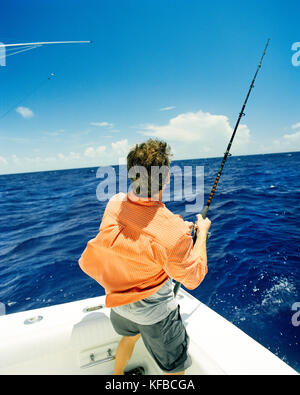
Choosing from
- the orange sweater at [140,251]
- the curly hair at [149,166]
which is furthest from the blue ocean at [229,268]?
the curly hair at [149,166]

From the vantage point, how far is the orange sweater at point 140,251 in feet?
3.26

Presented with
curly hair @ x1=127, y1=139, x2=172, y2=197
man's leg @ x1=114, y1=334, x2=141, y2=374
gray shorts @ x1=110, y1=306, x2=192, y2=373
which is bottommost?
man's leg @ x1=114, y1=334, x2=141, y2=374

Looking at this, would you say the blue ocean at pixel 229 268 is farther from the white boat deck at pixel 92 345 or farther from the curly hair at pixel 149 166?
the curly hair at pixel 149 166

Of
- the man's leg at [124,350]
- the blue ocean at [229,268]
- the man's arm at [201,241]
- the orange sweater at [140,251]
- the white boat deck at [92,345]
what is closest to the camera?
the orange sweater at [140,251]

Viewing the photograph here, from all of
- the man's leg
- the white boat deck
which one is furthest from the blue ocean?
the man's leg

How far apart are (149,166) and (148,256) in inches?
16.8

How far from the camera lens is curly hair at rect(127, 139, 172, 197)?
107cm

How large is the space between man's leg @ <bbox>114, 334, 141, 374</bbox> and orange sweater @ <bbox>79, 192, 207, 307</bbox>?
63 centimetres

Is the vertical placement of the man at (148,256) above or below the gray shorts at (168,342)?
above

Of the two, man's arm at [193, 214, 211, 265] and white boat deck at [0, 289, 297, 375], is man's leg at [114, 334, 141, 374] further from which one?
man's arm at [193, 214, 211, 265]

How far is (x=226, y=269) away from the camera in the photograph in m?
3.88

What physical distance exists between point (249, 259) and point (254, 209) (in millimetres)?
3808

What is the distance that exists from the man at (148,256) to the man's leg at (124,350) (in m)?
0.34

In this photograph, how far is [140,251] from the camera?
1.00m
